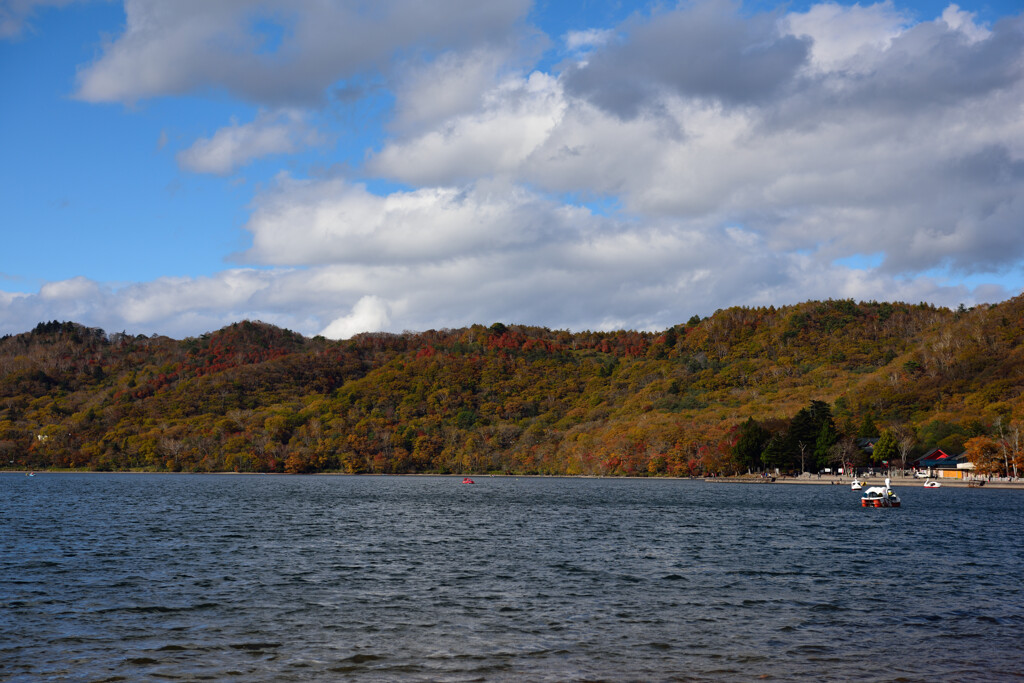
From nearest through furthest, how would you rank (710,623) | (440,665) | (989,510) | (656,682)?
(656,682) → (440,665) → (710,623) → (989,510)

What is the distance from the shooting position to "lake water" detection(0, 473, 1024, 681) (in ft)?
76.2

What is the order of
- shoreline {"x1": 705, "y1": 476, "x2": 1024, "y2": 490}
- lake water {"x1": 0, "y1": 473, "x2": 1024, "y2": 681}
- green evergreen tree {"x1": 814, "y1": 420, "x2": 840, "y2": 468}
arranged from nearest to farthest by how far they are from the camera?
lake water {"x1": 0, "y1": 473, "x2": 1024, "y2": 681}
shoreline {"x1": 705, "y1": 476, "x2": 1024, "y2": 490}
green evergreen tree {"x1": 814, "y1": 420, "x2": 840, "y2": 468}

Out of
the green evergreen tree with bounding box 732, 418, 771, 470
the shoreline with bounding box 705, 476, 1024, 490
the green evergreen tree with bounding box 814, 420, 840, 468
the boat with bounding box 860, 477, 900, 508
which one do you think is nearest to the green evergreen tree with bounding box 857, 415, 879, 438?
the green evergreen tree with bounding box 814, 420, 840, 468

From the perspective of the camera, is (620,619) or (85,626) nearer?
(85,626)

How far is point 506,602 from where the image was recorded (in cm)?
3303

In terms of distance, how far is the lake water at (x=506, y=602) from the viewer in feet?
76.2

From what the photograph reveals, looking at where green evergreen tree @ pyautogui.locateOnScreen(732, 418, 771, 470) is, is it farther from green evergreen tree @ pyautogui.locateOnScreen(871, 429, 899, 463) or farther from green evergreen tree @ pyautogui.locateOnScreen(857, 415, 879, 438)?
green evergreen tree @ pyautogui.locateOnScreen(871, 429, 899, 463)

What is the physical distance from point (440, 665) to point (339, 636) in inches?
201

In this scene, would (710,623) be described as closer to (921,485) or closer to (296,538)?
(296,538)

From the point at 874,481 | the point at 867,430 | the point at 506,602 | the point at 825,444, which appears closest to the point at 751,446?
the point at 825,444

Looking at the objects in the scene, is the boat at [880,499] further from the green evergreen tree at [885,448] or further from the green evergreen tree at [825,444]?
the green evergreen tree at [825,444]

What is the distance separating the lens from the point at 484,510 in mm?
91375

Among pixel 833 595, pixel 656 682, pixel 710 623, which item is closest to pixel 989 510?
pixel 833 595

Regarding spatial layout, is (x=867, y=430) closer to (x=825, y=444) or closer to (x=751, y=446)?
(x=825, y=444)
